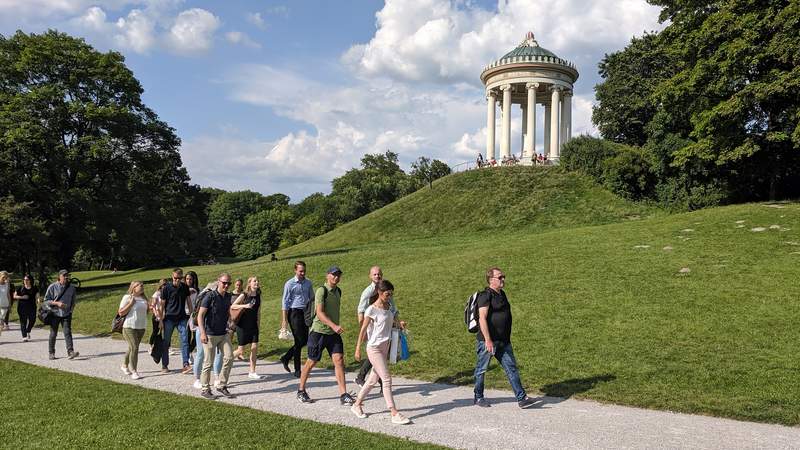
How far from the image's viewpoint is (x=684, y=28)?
27.2 meters

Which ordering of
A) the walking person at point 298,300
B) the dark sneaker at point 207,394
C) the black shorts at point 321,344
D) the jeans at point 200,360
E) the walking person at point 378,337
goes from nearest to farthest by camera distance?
the walking person at point 378,337
the black shorts at point 321,344
the dark sneaker at point 207,394
the jeans at point 200,360
the walking person at point 298,300

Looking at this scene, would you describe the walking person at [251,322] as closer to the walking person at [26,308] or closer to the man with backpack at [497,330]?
the man with backpack at [497,330]

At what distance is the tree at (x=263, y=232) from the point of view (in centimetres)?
7962

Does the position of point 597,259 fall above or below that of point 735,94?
below

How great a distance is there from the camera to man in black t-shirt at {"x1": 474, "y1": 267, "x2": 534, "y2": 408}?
311 inches

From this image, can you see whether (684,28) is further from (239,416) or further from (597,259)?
(239,416)

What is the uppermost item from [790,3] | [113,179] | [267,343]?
[790,3]

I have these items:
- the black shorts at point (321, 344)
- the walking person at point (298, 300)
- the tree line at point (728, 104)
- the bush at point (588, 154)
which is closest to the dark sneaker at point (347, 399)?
the black shorts at point (321, 344)

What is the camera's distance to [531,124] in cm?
5219

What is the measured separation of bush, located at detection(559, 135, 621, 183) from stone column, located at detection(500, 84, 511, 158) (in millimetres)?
6690

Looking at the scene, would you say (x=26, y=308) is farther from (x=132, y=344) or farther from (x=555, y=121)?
(x=555, y=121)

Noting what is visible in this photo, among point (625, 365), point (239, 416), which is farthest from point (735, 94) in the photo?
point (239, 416)

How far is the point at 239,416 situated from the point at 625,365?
21.9 ft

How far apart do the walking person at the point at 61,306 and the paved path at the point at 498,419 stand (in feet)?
7.41
